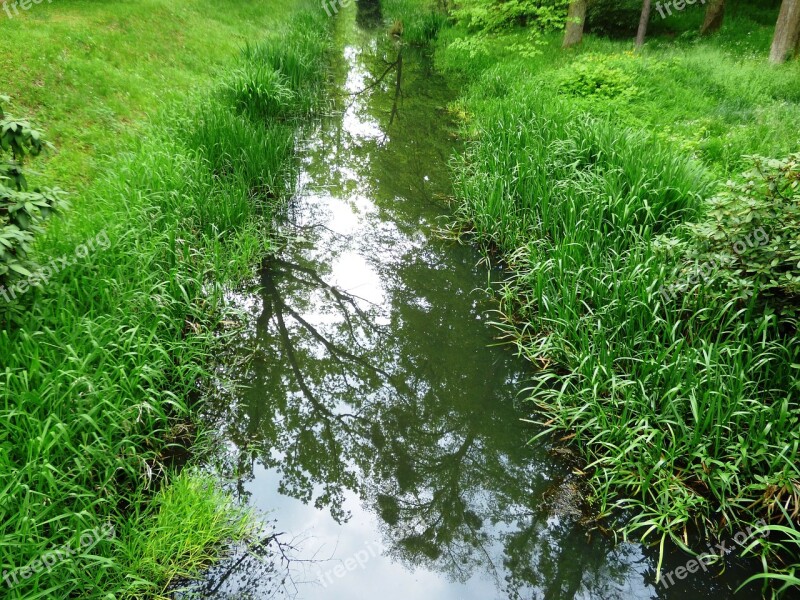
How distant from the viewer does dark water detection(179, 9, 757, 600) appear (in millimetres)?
3029

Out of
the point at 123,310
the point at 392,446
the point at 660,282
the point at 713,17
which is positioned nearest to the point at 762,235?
the point at 660,282

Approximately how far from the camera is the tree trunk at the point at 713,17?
11.7 meters

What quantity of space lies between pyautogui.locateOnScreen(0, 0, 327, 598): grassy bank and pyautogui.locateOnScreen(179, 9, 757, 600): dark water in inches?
15.2

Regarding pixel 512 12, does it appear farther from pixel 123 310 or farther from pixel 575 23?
pixel 123 310

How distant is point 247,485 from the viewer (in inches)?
136

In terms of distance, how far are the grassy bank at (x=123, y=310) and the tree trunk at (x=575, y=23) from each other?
23.6 ft

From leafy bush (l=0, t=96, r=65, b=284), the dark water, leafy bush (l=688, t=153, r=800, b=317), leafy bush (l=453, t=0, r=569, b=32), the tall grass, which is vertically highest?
leafy bush (l=453, t=0, r=569, b=32)

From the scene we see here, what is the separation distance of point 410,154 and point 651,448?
6.40m

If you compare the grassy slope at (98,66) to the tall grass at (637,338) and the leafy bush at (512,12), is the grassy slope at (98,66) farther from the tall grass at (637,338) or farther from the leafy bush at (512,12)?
the leafy bush at (512,12)

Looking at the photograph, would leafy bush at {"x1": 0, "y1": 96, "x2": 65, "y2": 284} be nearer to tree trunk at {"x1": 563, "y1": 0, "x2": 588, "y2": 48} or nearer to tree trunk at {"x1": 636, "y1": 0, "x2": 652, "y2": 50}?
tree trunk at {"x1": 563, "y1": 0, "x2": 588, "y2": 48}

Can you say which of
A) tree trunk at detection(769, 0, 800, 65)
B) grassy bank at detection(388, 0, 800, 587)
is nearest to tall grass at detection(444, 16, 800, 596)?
grassy bank at detection(388, 0, 800, 587)

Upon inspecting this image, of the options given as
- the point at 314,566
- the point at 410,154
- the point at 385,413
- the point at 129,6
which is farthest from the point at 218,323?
the point at 129,6

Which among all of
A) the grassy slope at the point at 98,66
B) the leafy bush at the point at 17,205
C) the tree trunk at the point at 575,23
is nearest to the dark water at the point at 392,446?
the leafy bush at the point at 17,205

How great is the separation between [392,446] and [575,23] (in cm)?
1150
